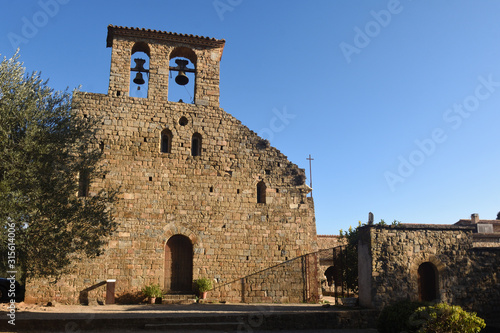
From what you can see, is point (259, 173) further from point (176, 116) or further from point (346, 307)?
point (346, 307)

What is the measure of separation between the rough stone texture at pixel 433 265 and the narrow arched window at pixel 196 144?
7.96m

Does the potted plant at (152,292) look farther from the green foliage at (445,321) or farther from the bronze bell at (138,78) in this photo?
the green foliage at (445,321)

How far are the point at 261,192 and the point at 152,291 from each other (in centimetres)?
583

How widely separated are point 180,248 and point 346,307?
674 cm

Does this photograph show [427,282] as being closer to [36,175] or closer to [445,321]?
[445,321]

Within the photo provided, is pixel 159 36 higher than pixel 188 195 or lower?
higher

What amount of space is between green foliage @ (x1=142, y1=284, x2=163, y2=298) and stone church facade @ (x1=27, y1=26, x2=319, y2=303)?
0.28 m

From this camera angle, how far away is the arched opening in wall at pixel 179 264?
52.4 feet

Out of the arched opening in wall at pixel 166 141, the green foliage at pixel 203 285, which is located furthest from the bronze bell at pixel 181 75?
the green foliage at pixel 203 285

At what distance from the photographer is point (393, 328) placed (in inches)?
382

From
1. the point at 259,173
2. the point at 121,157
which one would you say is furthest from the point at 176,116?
A: the point at 259,173

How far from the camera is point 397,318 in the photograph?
31.6 ft

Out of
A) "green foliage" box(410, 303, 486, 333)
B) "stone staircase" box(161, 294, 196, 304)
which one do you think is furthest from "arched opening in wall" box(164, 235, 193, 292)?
"green foliage" box(410, 303, 486, 333)

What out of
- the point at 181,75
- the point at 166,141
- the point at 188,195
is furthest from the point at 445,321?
the point at 181,75
